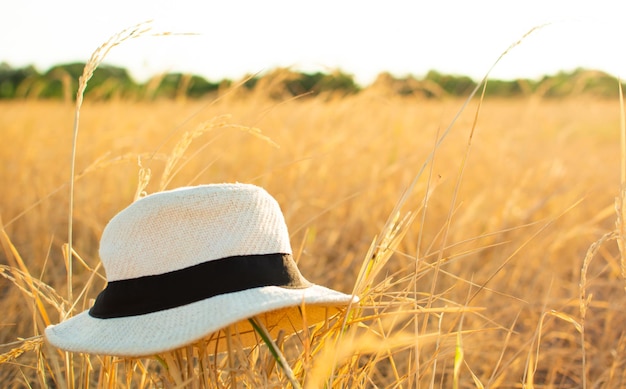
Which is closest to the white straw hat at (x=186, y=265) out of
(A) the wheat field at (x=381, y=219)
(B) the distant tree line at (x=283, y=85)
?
(A) the wheat field at (x=381, y=219)

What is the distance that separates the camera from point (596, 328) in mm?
2471

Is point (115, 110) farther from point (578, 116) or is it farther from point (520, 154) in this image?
point (578, 116)

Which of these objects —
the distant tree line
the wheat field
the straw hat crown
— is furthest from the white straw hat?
the distant tree line

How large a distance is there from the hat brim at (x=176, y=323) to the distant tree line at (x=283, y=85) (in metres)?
0.49

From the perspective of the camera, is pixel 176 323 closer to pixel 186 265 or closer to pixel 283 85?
pixel 186 265

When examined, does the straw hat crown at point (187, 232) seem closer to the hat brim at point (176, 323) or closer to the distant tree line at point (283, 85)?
the hat brim at point (176, 323)

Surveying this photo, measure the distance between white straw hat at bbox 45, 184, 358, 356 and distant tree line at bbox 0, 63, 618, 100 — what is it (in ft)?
1.18

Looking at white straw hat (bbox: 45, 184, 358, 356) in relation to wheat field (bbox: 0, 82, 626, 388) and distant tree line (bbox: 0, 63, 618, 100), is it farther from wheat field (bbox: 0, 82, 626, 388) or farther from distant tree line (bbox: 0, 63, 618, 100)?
distant tree line (bbox: 0, 63, 618, 100)

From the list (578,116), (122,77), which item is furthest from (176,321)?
(122,77)

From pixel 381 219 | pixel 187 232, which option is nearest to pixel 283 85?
pixel 381 219

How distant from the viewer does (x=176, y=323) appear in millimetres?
966

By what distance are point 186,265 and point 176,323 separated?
0.35ft

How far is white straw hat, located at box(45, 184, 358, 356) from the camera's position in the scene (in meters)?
1.00

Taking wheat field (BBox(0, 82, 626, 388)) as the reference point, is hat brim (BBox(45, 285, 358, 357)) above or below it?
above
